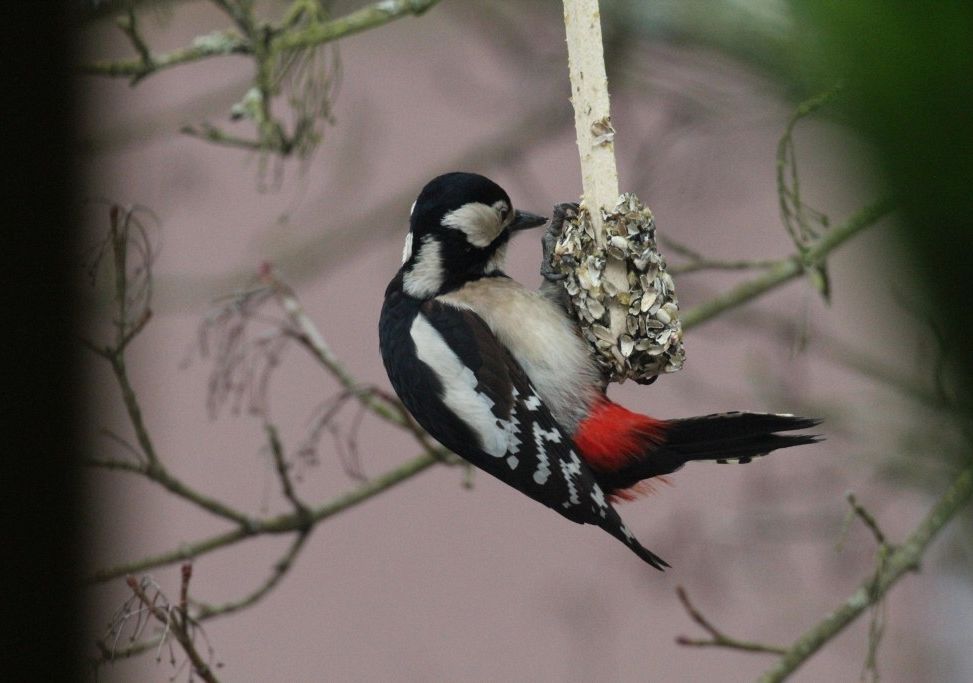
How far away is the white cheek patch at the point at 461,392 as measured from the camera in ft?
7.15

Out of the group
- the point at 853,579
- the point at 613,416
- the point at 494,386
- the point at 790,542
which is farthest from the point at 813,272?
the point at 853,579

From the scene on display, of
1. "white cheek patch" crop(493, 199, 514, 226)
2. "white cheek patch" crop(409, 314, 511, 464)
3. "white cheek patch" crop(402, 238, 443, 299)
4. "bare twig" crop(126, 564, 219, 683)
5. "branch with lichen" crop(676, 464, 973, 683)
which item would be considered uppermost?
"white cheek patch" crop(493, 199, 514, 226)

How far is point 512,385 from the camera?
2250mm

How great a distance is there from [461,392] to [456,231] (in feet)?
1.13

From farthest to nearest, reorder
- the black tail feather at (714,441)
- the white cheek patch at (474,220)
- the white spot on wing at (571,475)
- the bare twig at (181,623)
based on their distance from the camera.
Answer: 1. the white cheek patch at (474,220)
2. the white spot on wing at (571,475)
3. the black tail feather at (714,441)
4. the bare twig at (181,623)

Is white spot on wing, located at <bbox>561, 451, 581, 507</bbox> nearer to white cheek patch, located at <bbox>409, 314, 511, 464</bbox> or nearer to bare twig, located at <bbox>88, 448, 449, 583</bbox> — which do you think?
white cheek patch, located at <bbox>409, 314, 511, 464</bbox>

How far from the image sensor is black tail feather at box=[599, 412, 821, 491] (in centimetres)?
200

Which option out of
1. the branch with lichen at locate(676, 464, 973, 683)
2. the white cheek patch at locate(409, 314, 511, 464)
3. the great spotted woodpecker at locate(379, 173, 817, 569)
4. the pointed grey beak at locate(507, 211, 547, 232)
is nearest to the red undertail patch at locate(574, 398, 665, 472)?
the great spotted woodpecker at locate(379, 173, 817, 569)

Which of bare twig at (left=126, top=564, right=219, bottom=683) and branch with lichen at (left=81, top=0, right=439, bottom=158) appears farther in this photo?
branch with lichen at (left=81, top=0, right=439, bottom=158)

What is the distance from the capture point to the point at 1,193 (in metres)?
2.77

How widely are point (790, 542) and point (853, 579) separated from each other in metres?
0.41

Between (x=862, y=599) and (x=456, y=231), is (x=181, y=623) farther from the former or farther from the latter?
(x=862, y=599)

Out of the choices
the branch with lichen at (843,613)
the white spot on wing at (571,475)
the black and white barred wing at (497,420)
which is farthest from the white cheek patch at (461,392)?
the branch with lichen at (843,613)

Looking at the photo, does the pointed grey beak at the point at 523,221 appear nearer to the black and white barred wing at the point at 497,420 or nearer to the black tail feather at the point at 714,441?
the black and white barred wing at the point at 497,420
